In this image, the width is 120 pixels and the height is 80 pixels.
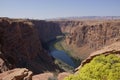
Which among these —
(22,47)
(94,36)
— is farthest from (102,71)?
(94,36)

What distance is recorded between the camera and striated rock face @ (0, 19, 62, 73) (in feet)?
247

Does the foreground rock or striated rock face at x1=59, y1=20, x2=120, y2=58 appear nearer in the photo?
the foreground rock

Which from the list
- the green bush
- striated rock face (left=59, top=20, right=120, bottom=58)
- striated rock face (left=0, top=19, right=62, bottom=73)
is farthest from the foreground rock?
striated rock face (left=59, top=20, right=120, bottom=58)

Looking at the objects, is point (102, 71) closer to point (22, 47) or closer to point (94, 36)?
point (22, 47)

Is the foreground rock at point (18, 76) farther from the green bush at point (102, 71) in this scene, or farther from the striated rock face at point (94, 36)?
the striated rock face at point (94, 36)

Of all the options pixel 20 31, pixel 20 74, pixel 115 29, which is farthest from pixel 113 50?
pixel 115 29

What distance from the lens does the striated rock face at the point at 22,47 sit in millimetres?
75250

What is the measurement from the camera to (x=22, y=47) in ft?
287

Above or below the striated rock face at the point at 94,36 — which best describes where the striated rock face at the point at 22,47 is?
above

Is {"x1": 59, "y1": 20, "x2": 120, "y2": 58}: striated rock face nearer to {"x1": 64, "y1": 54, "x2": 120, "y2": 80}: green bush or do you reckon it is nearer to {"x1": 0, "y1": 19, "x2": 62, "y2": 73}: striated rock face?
{"x1": 0, "y1": 19, "x2": 62, "y2": 73}: striated rock face

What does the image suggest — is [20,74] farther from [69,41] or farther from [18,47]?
[69,41]

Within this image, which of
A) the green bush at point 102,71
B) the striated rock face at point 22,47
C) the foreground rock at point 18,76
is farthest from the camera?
the striated rock face at point 22,47

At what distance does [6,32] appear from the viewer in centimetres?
8175

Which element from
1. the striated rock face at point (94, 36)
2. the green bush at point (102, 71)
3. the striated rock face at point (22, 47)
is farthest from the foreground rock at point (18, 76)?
the striated rock face at point (94, 36)
